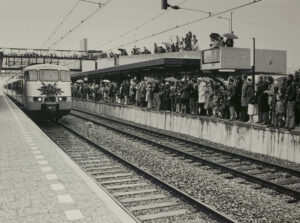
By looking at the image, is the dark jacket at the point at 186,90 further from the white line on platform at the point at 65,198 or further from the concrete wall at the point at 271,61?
the white line on platform at the point at 65,198

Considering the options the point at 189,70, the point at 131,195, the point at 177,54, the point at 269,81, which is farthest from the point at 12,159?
the point at 177,54

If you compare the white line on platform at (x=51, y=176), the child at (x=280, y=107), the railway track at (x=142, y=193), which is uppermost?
the child at (x=280, y=107)

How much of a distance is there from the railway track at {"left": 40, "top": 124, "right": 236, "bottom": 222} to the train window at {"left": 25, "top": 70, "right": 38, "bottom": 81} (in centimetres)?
872

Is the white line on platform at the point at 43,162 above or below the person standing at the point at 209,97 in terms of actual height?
below

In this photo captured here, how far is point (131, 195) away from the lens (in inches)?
333

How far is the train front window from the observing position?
21.5 metres

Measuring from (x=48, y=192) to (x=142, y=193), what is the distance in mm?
2294

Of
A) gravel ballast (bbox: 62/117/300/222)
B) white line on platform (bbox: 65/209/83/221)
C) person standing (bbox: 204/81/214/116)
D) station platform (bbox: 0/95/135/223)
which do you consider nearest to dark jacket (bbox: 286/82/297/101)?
gravel ballast (bbox: 62/117/300/222)

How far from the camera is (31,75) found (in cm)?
2131

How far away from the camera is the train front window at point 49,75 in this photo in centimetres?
2148

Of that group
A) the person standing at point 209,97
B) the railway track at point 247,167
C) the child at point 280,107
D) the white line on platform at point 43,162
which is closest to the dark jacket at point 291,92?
the child at point 280,107

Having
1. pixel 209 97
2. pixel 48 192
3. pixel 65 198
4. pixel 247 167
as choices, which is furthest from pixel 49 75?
pixel 65 198

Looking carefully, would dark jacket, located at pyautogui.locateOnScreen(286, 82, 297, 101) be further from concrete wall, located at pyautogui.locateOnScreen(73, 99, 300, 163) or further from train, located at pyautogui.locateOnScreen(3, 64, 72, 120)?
train, located at pyautogui.locateOnScreen(3, 64, 72, 120)

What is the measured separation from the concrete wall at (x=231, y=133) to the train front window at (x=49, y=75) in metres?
5.24
